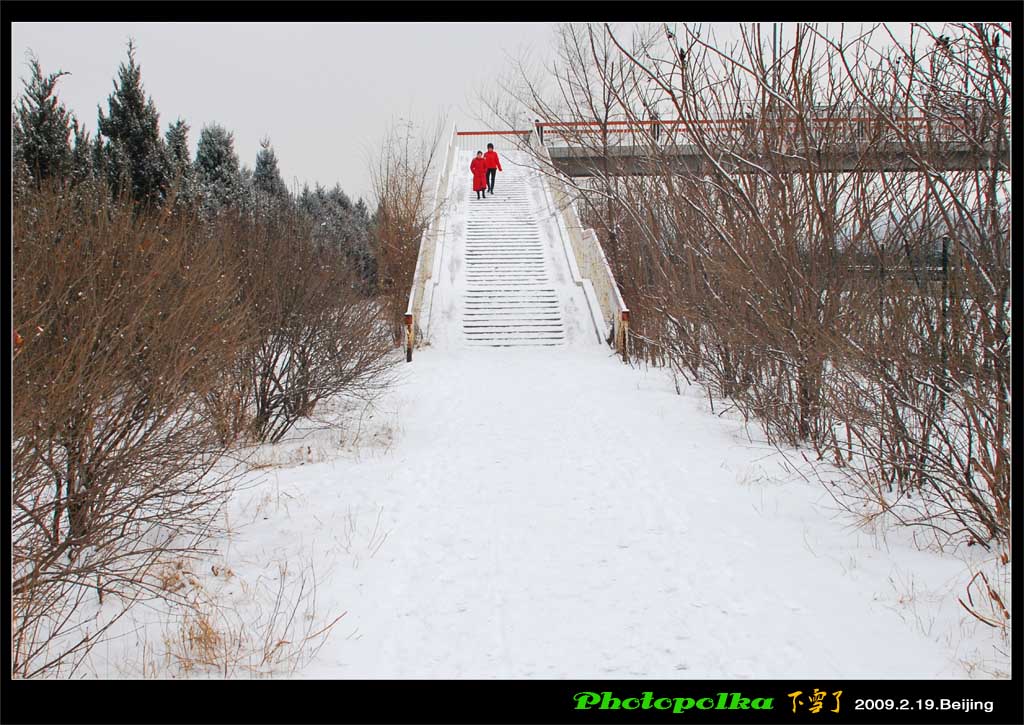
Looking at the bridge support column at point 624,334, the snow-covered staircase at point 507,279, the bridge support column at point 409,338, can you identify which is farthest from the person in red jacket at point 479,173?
the bridge support column at point 624,334

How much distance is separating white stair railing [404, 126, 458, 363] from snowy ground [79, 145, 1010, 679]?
6.45 meters

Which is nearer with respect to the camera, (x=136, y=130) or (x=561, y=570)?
(x=561, y=570)

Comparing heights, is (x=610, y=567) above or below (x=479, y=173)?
below

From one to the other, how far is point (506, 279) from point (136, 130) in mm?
9565

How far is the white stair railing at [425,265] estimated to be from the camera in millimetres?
15988

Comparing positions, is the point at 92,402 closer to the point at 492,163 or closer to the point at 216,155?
the point at 492,163

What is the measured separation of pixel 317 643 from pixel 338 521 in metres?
2.19

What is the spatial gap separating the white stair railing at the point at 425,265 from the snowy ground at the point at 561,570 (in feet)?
21.2

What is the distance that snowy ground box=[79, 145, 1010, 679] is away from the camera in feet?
12.8

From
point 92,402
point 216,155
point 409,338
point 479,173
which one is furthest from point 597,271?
point 216,155

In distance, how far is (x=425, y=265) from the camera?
19656 mm

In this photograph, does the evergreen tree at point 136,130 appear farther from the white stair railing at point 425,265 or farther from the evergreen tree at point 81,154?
the white stair railing at point 425,265

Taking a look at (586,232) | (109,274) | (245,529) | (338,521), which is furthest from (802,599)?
A: (586,232)

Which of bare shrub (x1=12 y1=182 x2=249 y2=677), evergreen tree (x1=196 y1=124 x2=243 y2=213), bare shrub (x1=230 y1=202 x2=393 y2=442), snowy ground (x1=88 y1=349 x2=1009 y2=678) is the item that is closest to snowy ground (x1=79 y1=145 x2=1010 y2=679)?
snowy ground (x1=88 y1=349 x2=1009 y2=678)
